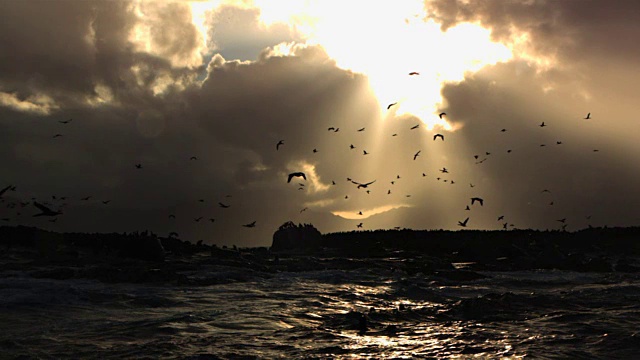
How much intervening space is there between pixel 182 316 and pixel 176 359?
4746 mm

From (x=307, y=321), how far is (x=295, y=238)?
33931mm

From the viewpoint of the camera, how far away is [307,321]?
54.4ft

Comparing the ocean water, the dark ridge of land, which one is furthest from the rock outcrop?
the ocean water

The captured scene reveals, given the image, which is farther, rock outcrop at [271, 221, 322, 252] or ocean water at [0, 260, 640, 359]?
rock outcrop at [271, 221, 322, 252]

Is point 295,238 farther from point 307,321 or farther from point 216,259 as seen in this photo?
point 307,321

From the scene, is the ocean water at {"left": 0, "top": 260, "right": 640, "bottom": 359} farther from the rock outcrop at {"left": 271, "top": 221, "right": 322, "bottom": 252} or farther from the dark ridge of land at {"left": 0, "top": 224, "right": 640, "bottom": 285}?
the rock outcrop at {"left": 271, "top": 221, "right": 322, "bottom": 252}

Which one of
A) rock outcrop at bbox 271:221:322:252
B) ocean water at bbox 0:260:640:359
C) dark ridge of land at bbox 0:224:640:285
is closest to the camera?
ocean water at bbox 0:260:640:359

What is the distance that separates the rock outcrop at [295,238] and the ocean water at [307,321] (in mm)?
22924

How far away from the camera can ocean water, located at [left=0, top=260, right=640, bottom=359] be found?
42.4ft

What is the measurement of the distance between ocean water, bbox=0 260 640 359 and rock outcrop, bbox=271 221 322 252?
2292cm

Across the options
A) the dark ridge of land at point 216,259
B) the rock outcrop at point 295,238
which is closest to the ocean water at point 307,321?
the dark ridge of land at point 216,259

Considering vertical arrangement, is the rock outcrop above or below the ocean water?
above

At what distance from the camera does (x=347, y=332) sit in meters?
15.3

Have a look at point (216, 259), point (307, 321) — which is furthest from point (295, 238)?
point (307, 321)
